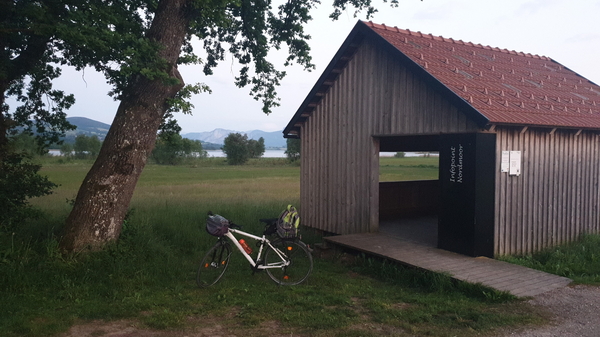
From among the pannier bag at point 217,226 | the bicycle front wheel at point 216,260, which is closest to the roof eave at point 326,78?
the pannier bag at point 217,226

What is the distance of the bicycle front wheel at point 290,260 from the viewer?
24.4ft

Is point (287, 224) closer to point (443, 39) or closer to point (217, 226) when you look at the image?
point (217, 226)

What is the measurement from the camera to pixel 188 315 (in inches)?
237

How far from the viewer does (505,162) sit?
8.73 m

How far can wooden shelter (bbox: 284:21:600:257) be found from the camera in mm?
8578

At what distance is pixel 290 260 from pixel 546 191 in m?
5.74

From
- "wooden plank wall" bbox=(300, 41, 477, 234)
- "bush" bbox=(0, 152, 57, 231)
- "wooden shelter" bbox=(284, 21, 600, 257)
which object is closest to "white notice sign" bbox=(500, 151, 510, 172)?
"wooden shelter" bbox=(284, 21, 600, 257)

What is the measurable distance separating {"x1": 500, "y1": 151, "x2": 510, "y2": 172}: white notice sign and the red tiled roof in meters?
0.65

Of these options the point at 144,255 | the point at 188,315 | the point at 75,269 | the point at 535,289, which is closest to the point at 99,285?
the point at 75,269

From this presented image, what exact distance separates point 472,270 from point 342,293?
2.19 metres

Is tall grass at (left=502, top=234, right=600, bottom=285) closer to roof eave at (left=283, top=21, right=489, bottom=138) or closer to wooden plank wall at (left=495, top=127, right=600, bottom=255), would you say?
wooden plank wall at (left=495, top=127, right=600, bottom=255)

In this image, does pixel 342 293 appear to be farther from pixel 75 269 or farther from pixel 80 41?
pixel 80 41

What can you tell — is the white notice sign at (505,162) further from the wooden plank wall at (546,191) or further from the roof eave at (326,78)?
the roof eave at (326,78)

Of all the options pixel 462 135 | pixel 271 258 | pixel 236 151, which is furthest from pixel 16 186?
pixel 236 151
